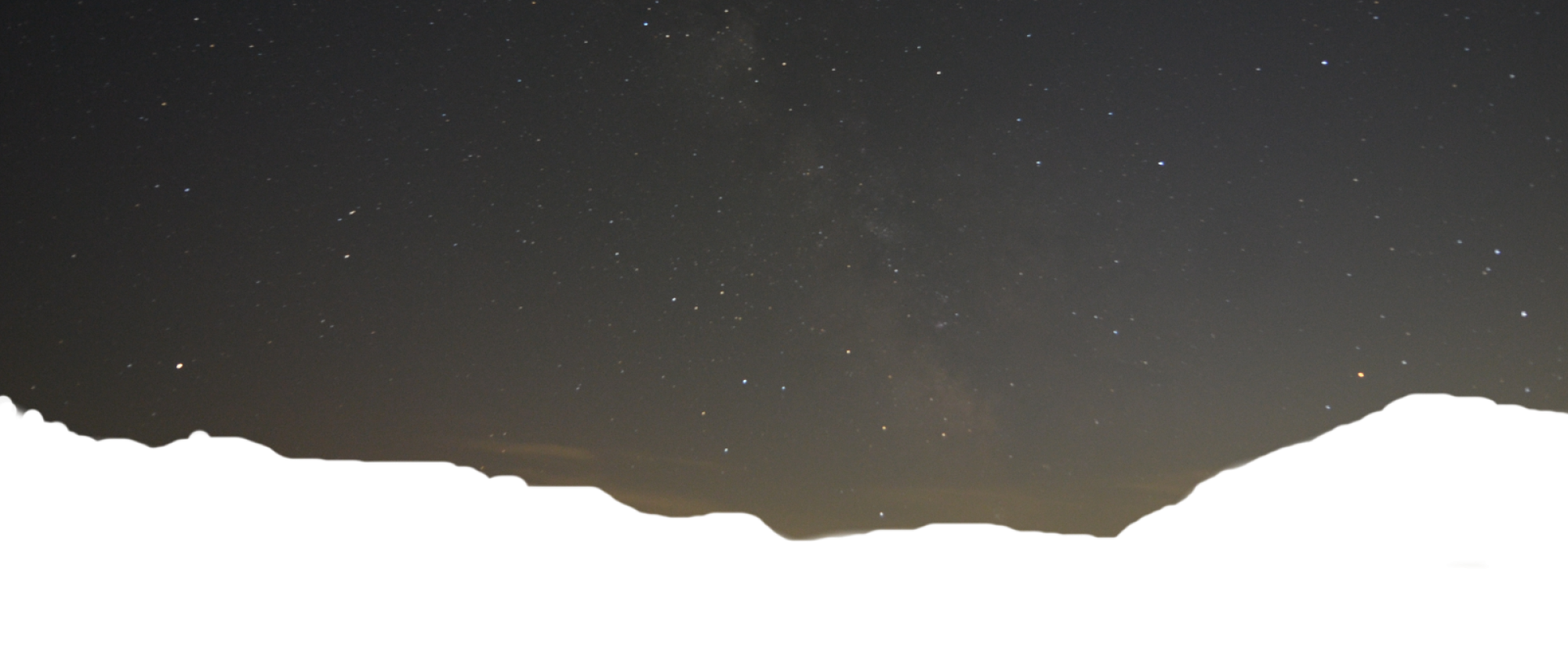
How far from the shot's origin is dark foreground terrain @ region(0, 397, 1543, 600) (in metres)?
12.9

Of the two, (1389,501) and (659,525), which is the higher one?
(1389,501)

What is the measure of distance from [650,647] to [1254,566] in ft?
36.9

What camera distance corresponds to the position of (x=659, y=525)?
60.9ft

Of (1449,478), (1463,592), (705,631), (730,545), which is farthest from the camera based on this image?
(730,545)

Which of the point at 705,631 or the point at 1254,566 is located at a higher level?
the point at 1254,566

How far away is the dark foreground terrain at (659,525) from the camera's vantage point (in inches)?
508

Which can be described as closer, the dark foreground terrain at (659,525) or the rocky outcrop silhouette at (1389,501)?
the dark foreground terrain at (659,525)

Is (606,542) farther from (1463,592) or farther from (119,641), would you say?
(1463,592)

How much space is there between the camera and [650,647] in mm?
12727

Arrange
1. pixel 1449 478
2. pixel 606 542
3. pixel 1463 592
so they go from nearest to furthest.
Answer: pixel 1463 592
pixel 1449 478
pixel 606 542

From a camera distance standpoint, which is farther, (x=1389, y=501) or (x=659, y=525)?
(x=659, y=525)

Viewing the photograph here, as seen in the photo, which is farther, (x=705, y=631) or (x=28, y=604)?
(x=705, y=631)

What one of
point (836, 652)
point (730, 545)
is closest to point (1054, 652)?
point (836, 652)

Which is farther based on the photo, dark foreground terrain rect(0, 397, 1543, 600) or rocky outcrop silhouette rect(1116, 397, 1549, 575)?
rocky outcrop silhouette rect(1116, 397, 1549, 575)
